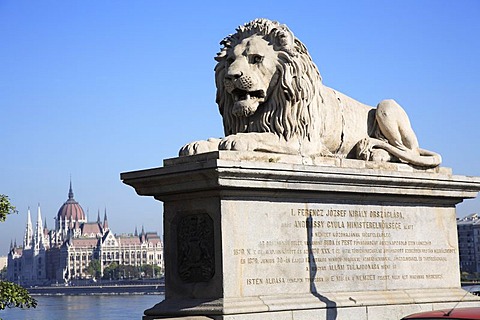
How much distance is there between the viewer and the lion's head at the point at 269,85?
1107 centimetres

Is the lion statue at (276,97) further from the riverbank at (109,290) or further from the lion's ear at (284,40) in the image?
the riverbank at (109,290)

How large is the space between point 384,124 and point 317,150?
1512 mm

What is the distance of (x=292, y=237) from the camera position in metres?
10.3

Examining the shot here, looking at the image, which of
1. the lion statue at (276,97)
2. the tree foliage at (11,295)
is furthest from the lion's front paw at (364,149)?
the tree foliage at (11,295)

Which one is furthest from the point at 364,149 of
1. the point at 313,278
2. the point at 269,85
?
the point at 313,278

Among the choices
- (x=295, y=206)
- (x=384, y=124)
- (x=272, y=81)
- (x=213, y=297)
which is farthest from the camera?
(x=384, y=124)

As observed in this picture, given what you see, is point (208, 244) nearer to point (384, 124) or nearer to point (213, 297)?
point (213, 297)

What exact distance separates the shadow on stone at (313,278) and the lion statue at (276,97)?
3.00ft

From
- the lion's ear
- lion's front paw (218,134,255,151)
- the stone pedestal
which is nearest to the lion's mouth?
the lion's ear

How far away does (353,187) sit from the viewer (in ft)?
35.7

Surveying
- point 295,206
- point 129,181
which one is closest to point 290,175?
point 295,206

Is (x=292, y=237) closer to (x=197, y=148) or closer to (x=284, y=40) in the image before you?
(x=197, y=148)

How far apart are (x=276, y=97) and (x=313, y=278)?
221cm

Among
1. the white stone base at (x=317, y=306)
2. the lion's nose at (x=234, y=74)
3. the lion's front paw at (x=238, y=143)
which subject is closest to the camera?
the white stone base at (x=317, y=306)
